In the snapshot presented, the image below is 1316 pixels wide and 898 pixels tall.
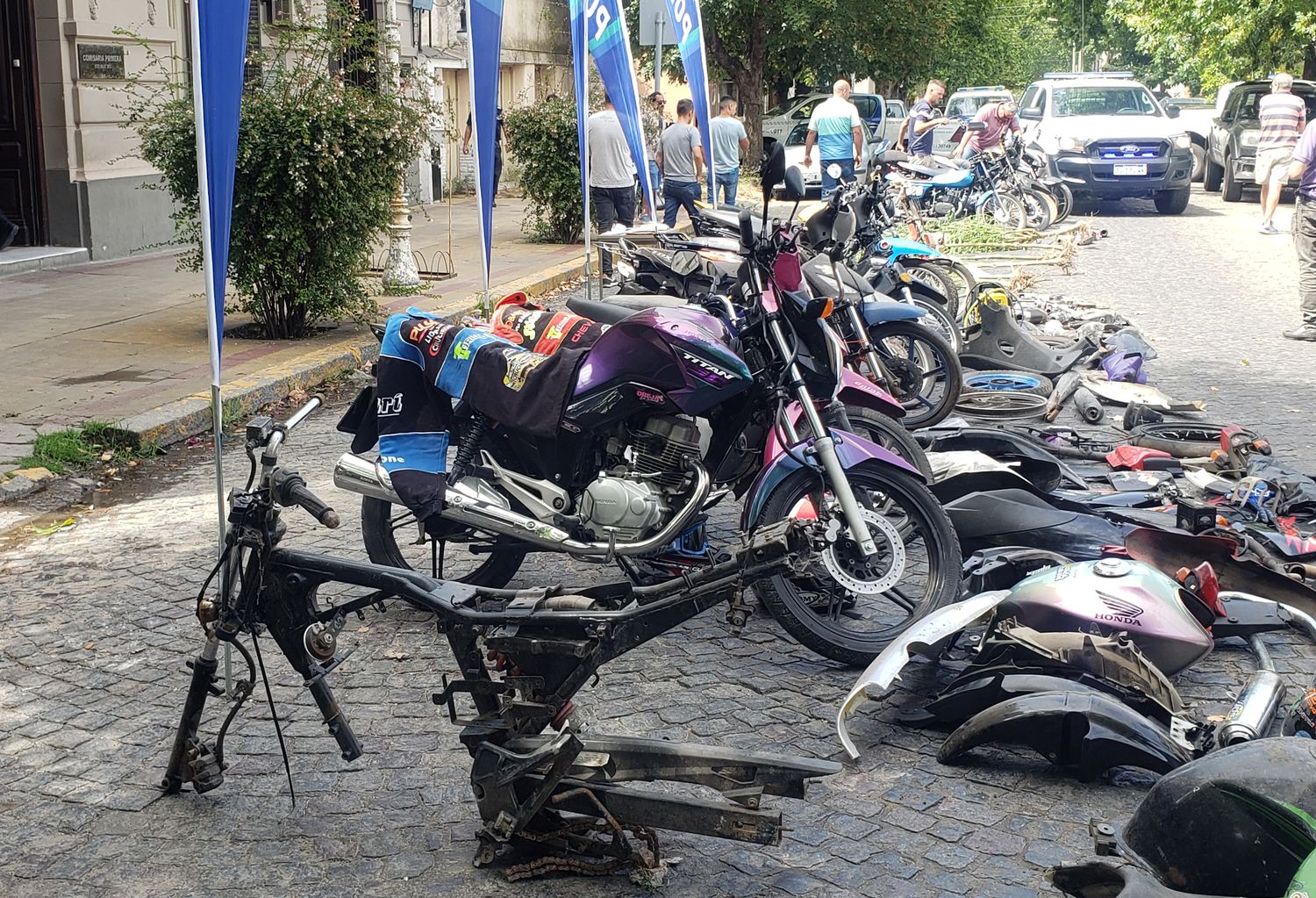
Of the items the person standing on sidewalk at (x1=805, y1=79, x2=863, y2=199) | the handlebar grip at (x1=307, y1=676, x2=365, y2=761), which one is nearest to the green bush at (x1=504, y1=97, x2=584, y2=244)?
the person standing on sidewalk at (x1=805, y1=79, x2=863, y2=199)

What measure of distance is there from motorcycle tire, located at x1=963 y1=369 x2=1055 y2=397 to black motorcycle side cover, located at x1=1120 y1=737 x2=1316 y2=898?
6083mm

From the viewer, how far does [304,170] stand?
9.49 meters

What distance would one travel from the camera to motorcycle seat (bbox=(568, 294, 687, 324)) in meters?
5.48

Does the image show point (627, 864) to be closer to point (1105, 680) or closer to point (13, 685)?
point (1105, 680)

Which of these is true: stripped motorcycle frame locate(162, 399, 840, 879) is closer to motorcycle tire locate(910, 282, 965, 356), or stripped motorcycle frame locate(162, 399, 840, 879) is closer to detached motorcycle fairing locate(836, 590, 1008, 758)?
detached motorcycle fairing locate(836, 590, 1008, 758)

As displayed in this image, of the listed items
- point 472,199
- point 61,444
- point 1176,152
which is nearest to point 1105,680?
point 61,444

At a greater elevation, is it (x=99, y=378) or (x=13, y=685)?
(x=99, y=378)

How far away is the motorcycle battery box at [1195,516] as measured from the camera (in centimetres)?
523

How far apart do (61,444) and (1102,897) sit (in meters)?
6.02

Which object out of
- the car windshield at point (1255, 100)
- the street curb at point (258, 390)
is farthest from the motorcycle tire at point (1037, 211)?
the street curb at point (258, 390)

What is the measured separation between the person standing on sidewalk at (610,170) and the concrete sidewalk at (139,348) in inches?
42.3

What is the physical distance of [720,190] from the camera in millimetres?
20250

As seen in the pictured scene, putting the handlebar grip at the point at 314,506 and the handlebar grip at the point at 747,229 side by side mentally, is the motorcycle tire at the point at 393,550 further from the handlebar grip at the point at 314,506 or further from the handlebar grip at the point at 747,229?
the handlebar grip at the point at 314,506

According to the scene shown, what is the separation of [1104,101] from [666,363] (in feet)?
65.6
